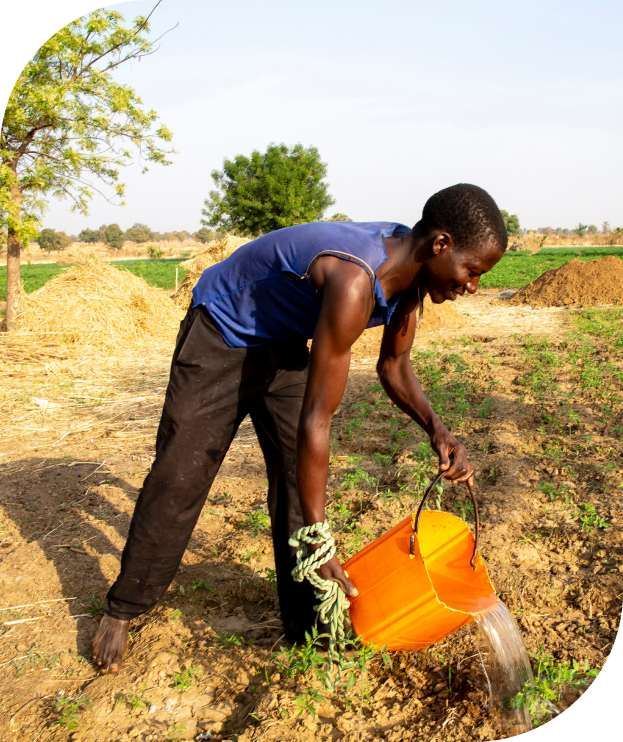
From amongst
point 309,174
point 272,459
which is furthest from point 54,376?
point 309,174

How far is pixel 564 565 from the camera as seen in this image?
8.09 ft

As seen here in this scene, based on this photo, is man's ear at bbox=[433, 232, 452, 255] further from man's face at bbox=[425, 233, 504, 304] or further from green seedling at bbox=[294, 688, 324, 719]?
green seedling at bbox=[294, 688, 324, 719]

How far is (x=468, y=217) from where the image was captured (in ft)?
4.95

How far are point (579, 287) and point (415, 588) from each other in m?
11.7

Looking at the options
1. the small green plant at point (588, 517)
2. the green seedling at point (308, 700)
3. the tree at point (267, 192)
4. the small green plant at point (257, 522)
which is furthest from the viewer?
the tree at point (267, 192)

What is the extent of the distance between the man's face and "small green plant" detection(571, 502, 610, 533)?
5.24ft

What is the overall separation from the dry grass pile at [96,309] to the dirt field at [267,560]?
3628 mm

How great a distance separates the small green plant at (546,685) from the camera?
161 cm

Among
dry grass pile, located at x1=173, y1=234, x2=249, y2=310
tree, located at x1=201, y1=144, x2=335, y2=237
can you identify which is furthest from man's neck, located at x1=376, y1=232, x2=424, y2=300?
tree, located at x1=201, y1=144, x2=335, y2=237

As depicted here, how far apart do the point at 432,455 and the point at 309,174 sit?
3353 cm

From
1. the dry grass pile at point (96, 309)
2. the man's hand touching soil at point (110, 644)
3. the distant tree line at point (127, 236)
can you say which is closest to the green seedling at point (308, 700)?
the man's hand touching soil at point (110, 644)

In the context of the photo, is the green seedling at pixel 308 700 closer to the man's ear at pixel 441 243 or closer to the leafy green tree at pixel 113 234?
the man's ear at pixel 441 243

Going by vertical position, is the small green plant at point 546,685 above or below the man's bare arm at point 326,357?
below

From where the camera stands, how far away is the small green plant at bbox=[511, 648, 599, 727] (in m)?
1.61
